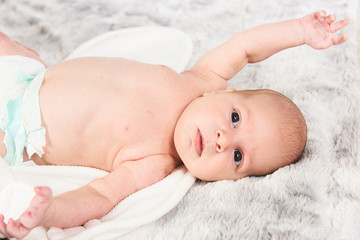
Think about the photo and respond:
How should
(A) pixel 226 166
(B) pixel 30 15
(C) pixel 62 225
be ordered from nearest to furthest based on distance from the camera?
(C) pixel 62 225 < (A) pixel 226 166 < (B) pixel 30 15

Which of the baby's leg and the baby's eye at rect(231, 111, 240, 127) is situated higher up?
the baby's leg

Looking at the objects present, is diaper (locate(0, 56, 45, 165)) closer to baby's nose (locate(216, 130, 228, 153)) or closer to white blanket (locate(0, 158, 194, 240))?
white blanket (locate(0, 158, 194, 240))

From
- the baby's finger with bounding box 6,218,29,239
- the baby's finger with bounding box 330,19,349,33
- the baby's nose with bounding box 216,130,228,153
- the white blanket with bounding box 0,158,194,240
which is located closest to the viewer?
the baby's finger with bounding box 6,218,29,239

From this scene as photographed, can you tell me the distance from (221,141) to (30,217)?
1.66 feet

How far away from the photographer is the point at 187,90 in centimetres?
138

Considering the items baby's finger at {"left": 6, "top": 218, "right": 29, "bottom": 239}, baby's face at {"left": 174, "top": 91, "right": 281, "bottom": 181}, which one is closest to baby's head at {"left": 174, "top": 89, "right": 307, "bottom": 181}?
baby's face at {"left": 174, "top": 91, "right": 281, "bottom": 181}

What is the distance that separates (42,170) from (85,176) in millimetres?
114

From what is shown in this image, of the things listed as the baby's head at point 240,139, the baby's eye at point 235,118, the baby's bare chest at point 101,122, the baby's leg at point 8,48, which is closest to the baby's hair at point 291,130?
the baby's head at point 240,139

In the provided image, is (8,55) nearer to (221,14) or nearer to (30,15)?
(30,15)

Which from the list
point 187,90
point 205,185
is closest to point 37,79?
point 187,90

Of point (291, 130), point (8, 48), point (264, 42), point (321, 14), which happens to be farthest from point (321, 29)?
point (8, 48)

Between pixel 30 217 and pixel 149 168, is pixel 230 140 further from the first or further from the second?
pixel 30 217

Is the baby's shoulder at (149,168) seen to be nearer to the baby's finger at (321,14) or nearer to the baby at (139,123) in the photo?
the baby at (139,123)

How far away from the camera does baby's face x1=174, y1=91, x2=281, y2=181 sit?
1.22m
